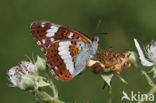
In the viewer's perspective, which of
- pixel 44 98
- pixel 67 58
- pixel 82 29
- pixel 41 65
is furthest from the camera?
pixel 82 29

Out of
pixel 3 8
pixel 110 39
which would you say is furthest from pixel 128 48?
pixel 3 8

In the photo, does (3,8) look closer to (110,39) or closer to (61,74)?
(110,39)

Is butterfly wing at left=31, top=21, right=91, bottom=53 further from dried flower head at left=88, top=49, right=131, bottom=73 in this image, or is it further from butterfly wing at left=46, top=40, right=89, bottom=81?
dried flower head at left=88, top=49, right=131, bottom=73

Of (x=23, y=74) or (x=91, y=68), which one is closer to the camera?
(x=23, y=74)

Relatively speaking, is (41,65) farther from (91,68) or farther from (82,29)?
(82,29)

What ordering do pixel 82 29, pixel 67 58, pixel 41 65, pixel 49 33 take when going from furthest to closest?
1. pixel 82 29
2. pixel 67 58
3. pixel 49 33
4. pixel 41 65

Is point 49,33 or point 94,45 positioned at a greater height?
point 49,33

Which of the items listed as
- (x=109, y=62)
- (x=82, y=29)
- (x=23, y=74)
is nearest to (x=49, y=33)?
(x=23, y=74)

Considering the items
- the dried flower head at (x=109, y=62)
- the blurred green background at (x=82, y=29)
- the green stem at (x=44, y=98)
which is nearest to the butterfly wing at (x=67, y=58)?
the dried flower head at (x=109, y=62)

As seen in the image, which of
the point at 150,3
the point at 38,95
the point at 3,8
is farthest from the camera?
the point at 3,8
